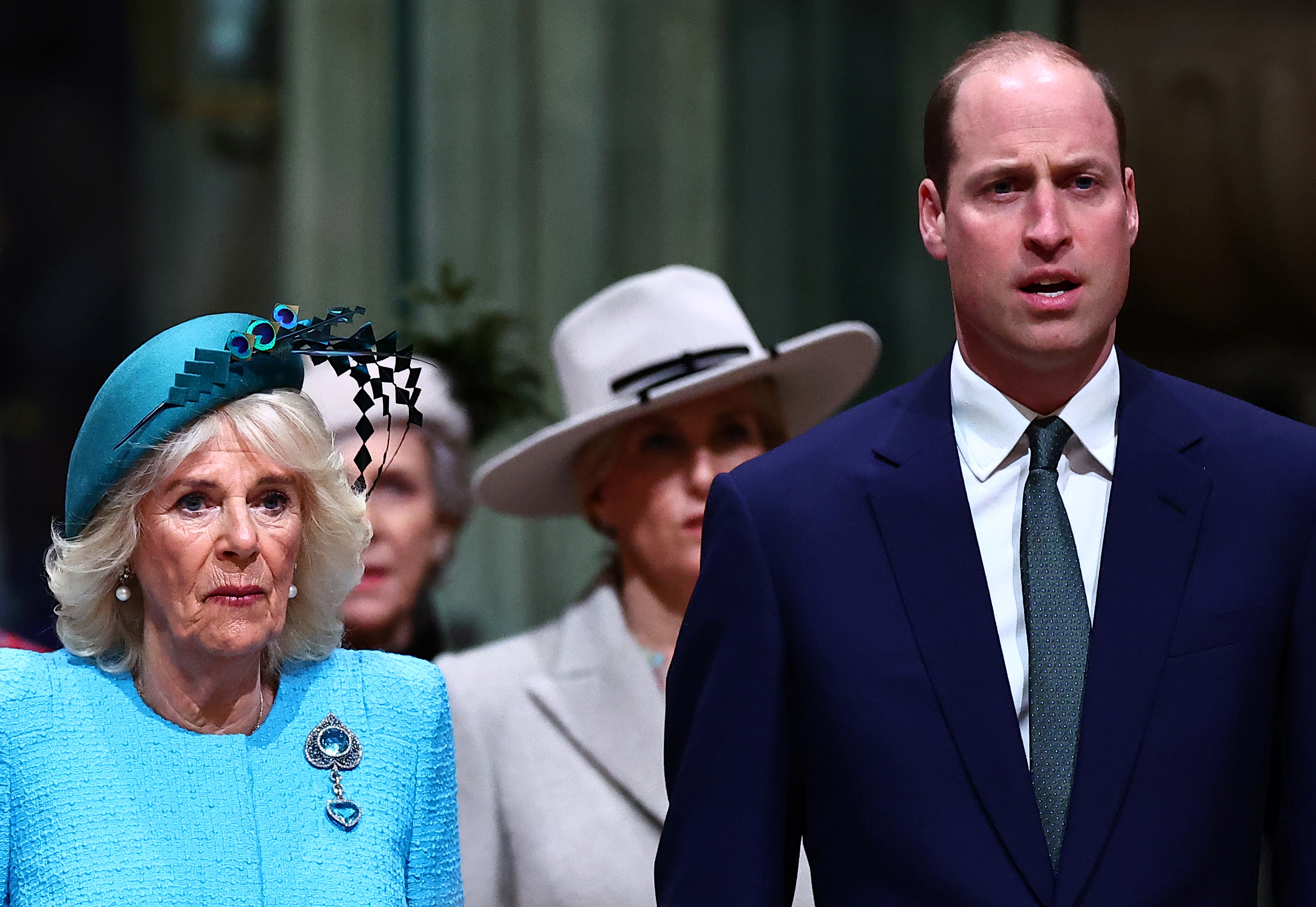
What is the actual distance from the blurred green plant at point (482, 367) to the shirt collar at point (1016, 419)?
2.29 metres

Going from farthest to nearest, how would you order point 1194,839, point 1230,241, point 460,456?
1. point 1230,241
2. point 460,456
3. point 1194,839

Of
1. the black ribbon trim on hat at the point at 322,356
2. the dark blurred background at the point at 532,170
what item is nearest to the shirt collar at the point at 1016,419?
the black ribbon trim on hat at the point at 322,356

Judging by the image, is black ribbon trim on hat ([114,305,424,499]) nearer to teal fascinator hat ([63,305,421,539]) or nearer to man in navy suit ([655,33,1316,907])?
teal fascinator hat ([63,305,421,539])

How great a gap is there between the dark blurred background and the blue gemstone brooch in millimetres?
3041

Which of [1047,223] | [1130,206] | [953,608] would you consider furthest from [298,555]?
[1130,206]

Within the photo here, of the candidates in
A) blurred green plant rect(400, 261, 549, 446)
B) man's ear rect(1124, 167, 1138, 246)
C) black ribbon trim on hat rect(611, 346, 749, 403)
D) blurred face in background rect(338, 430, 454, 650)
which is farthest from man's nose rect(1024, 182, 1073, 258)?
blurred green plant rect(400, 261, 549, 446)

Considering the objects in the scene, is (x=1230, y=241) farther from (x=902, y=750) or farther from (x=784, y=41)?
(x=902, y=750)

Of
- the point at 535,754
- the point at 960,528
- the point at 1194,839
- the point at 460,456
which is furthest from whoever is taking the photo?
the point at 460,456

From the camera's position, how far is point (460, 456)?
4.46 m

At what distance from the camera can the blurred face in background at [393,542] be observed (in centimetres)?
410

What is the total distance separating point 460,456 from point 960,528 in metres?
2.21

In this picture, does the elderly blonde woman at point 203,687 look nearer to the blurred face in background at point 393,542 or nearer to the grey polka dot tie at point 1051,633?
the grey polka dot tie at point 1051,633

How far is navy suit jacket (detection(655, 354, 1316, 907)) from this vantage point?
2307mm

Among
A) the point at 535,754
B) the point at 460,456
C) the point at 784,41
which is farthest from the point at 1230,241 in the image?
the point at 535,754
